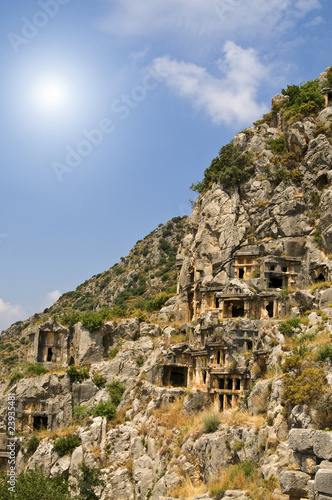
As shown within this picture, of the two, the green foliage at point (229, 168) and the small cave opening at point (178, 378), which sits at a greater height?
the green foliage at point (229, 168)

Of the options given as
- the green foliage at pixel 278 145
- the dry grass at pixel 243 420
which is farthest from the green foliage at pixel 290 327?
the green foliage at pixel 278 145

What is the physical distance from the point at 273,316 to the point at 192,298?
493 inches

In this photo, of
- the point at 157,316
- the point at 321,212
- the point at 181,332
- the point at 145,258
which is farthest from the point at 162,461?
the point at 145,258

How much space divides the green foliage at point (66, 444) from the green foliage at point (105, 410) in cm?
275

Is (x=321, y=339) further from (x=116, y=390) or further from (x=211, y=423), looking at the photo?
(x=116, y=390)

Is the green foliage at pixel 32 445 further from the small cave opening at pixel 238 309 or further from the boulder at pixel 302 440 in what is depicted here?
the boulder at pixel 302 440

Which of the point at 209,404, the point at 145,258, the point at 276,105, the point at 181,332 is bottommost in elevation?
the point at 209,404

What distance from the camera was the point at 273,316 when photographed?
48188mm

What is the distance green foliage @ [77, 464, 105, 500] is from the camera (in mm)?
39938

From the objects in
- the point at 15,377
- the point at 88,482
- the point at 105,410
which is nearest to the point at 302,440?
the point at 88,482

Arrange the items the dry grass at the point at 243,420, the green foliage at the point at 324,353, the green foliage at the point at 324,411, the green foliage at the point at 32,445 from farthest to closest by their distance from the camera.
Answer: the green foliage at the point at 32,445 → the dry grass at the point at 243,420 → the green foliage at the point at 324,353 → the green foliage at the point at 324,411

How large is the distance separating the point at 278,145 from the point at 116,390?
3634 cm

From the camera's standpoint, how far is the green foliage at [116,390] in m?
48.1

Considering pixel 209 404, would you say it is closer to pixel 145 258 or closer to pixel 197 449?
pixel 197 449
